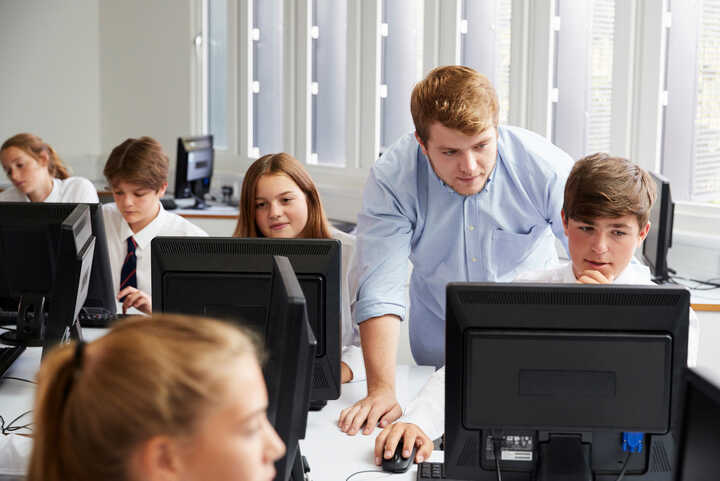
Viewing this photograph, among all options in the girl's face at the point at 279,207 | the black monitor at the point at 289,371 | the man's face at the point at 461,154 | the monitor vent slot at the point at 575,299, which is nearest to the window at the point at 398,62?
the girl's face at the point at 279,207

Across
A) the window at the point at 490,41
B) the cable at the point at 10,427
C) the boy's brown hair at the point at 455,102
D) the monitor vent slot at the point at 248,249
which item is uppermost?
the window at the point at 490,41

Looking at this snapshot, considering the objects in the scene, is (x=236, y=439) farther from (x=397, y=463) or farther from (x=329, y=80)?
(x=329, y=80)

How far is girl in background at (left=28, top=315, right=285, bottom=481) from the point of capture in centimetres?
86

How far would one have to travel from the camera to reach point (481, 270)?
92.9 inches

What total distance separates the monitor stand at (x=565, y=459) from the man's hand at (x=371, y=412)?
0.53 m

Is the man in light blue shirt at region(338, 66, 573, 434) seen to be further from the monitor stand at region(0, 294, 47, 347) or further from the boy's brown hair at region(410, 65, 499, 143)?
the monitor stand at region(0, 294, 47, 347)

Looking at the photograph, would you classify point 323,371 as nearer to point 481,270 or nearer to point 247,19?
point 481,270

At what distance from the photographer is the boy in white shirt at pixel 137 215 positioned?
3.03 meters

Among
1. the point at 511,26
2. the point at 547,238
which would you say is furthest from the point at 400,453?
the point at 511,26

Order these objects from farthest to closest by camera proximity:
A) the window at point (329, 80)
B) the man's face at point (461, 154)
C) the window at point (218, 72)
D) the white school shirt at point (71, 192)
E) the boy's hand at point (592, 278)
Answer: the window at point (218, 72) → the window at point (329, 80) → the white school shirt at point (71, 192) → the man's face at point (461, 154) → the boy's hand at point (592, 278)

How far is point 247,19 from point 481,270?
3.72 metres

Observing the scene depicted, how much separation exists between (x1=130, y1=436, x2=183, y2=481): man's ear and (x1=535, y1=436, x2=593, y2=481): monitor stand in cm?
73

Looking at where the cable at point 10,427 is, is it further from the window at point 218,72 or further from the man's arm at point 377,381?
the window at point 218,72

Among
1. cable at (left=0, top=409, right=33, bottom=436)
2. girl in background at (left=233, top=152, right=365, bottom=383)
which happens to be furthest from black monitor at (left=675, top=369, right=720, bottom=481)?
girl in background at (left=233, top=152, right=365, bottom=383)
